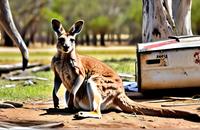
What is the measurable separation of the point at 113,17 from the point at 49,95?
2836 inches

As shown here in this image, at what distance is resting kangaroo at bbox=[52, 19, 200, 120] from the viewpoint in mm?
7891

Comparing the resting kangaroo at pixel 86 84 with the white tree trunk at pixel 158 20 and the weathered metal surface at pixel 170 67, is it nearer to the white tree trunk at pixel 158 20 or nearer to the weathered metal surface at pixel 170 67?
the weathered metal surface at pixel 170 67

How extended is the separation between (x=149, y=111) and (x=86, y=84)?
1024 mm

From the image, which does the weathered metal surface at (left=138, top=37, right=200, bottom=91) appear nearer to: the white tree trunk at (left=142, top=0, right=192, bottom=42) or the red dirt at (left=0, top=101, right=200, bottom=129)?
the red dirt at (left=0, top=101, right=200, bottom=129)

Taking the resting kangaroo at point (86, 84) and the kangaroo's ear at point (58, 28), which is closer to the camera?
the resting kangaroo at point (86, 84)

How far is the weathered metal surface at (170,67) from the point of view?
10.5 meters

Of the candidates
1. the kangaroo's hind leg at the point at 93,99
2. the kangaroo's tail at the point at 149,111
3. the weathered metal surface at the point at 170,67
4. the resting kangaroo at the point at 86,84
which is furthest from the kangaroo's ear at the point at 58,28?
the weathered metal surface at the point at 170,67

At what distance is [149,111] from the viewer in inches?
321

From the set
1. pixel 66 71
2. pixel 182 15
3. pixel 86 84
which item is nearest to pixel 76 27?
pixel 66 71

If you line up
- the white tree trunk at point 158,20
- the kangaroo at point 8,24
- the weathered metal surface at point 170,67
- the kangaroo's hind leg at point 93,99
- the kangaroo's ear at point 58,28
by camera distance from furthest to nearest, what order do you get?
the white tree trunk at point 158,20 → the weathered metal surface at point 170,67 → the kangaroo's ear at point 58,28 → the kangaroo at point 8,24 → the kangaroo's hind leg at point 93,99

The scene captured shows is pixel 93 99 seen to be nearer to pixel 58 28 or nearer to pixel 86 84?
pixel 86 84

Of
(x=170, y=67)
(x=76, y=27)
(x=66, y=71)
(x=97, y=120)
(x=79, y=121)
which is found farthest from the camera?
(x=170, y=67)

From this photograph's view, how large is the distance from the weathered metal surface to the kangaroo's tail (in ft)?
7.48

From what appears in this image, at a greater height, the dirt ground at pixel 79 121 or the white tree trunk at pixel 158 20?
the white tree trunk at pixel 158 20
